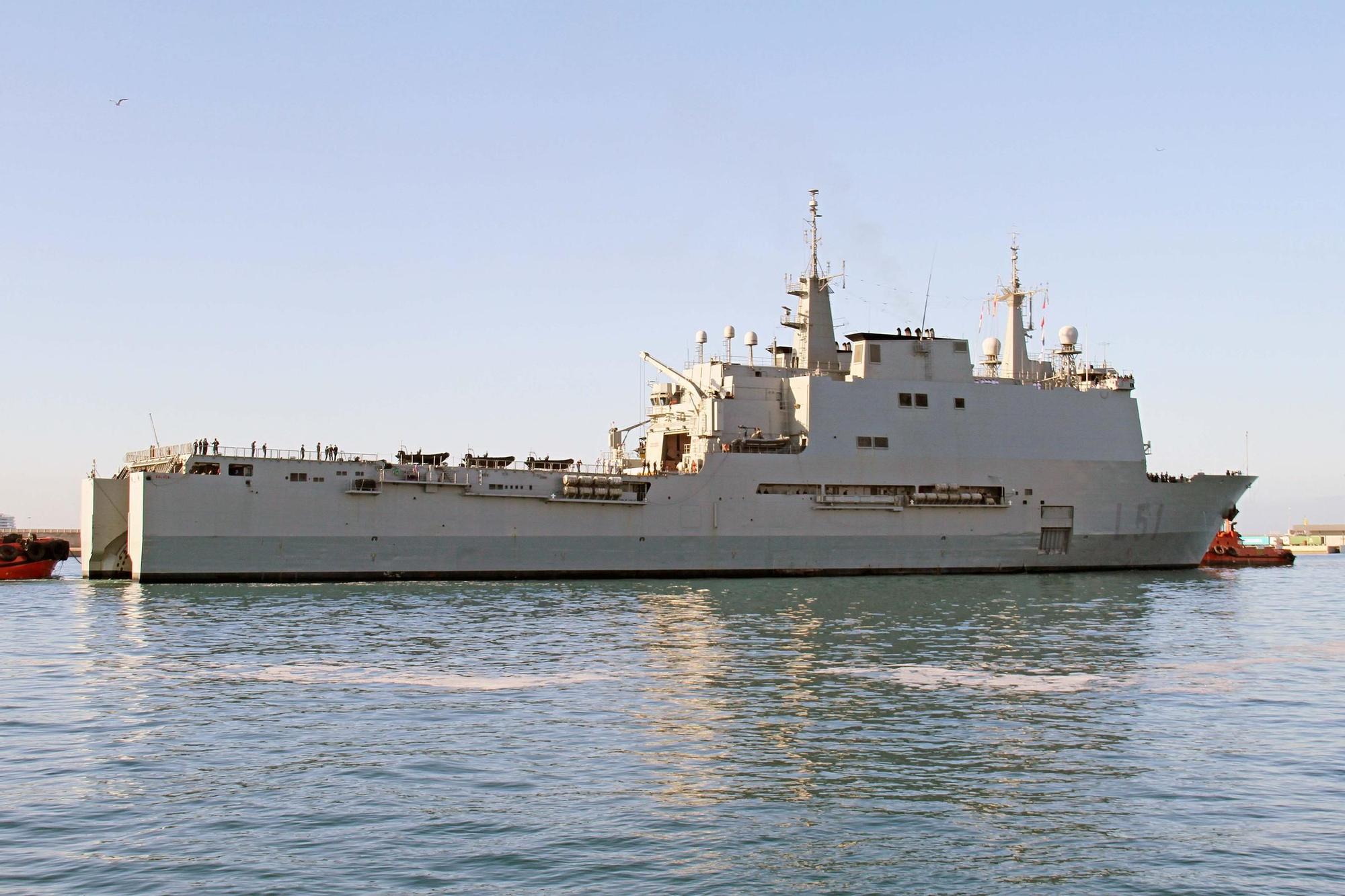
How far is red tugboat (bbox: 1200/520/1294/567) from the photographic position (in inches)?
1893

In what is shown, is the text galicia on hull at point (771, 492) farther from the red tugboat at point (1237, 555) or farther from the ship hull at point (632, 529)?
the red tugboat at point (1237, 555)

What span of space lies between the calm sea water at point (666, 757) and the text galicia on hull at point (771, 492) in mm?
7617

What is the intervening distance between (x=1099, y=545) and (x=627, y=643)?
2164cm

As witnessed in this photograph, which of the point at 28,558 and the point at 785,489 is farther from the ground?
the point at 785,489

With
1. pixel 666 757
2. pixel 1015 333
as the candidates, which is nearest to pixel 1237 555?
pixel 1015 333

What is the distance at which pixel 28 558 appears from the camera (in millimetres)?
36438

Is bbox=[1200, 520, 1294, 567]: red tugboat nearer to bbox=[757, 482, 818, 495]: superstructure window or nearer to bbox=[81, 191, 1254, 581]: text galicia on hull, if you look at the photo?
bbox=[81, 191, 1254, 581]: text galicia on hull

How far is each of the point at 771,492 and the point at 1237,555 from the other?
1045 inches

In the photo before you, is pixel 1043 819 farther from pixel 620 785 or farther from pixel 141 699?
pixel 141 699

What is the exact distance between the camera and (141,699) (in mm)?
14602

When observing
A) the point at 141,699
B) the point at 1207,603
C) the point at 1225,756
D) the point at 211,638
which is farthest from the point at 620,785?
the point at 1207,603

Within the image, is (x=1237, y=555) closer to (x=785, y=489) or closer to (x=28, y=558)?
(x=785, y=489)

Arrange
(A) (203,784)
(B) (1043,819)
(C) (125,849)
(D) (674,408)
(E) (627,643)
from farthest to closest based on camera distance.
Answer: (D) (674,408) → (E) (627,643) → (A) (203,784) → (B) (1043,819) → (C) (125,849)

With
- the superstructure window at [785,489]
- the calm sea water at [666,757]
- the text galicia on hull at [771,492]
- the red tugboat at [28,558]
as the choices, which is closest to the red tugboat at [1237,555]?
the text galicia on hull at [771,492]
